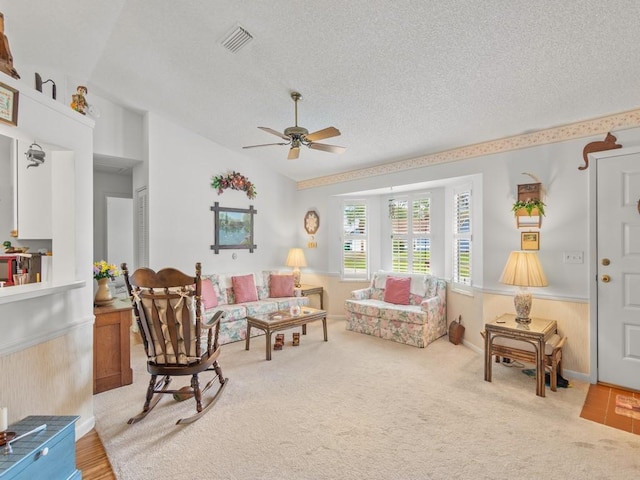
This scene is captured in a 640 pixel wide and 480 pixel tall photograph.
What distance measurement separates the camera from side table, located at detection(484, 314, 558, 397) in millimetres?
2951

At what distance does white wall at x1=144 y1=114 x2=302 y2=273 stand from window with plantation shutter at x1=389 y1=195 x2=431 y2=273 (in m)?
2.29

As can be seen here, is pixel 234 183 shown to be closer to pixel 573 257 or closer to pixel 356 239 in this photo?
pixel 356 239

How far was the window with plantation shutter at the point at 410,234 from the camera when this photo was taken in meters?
5.38

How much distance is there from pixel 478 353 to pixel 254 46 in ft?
14.1

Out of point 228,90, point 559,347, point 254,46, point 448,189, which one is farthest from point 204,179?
point 559,347

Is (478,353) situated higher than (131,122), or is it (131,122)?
(131,122)

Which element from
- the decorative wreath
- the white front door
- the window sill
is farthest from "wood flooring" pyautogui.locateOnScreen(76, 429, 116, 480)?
the white front door

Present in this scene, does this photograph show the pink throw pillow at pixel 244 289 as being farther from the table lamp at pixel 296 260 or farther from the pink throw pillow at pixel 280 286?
the table lamp at pixel 296 260

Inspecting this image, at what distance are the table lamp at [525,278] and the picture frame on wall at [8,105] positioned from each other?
4165 millimetres

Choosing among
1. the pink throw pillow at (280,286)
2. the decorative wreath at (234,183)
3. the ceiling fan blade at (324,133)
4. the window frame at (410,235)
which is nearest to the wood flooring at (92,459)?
the ceiling fan blade at (324,133)

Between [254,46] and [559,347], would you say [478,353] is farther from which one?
[254,46]

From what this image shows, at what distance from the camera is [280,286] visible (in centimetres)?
559

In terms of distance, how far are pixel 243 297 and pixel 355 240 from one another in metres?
2.25

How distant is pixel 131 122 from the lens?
4738 millimetres
